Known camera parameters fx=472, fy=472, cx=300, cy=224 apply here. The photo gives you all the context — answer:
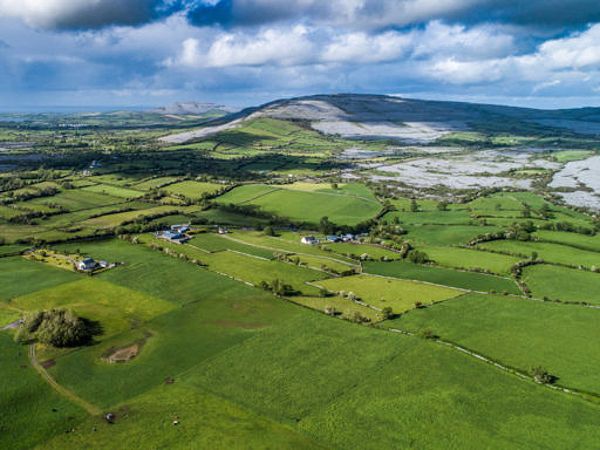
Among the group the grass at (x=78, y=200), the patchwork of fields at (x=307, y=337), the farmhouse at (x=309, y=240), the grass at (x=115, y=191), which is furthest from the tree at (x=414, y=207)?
the grass at (x=78, y=200)

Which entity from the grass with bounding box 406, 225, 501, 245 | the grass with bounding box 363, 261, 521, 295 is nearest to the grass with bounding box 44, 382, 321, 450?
the grass with bounding box 363, 261, 521, 295

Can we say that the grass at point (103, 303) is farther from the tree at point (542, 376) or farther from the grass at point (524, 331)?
the tree at point (542, 376)

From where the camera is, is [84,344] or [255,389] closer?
[255,389]

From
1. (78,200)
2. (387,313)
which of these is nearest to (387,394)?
(387,313)

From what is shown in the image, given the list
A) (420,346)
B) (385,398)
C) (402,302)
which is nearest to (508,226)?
(402,302)

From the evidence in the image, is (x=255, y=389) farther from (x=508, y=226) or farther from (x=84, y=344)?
(x=508, y=226)

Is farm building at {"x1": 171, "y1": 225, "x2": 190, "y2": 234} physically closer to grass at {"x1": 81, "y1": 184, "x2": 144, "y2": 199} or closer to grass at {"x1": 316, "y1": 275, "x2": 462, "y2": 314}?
grass at {"x1": 81, "y1": 184, "x2": 144, "y2": 199}
